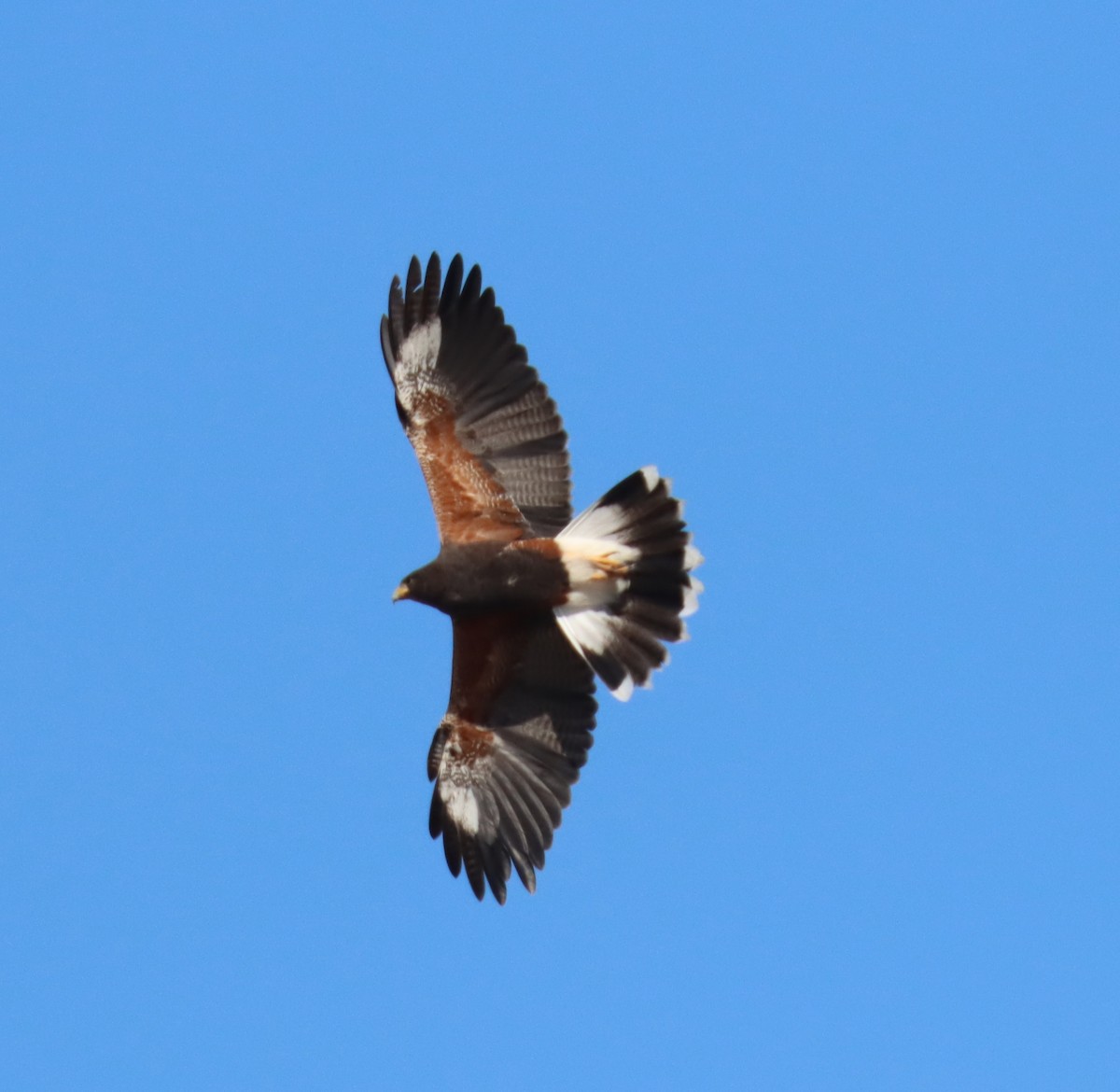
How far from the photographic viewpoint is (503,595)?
1031 centimetres

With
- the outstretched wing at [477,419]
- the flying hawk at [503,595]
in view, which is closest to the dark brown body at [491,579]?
the flying hawk at [503,595]

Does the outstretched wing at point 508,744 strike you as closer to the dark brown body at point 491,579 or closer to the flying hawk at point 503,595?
the flying hawk at point 503,595

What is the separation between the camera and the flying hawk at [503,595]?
33.9ft

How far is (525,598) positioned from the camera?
10367mm

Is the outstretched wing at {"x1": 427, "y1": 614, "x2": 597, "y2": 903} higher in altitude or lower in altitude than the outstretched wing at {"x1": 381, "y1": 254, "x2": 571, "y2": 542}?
lower

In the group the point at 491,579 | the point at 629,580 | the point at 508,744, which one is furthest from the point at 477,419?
the point at 508,744

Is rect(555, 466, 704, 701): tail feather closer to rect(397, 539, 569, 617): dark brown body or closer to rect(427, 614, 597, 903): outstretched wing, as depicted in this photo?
rect(397, 539, 569, 617): dark brown body

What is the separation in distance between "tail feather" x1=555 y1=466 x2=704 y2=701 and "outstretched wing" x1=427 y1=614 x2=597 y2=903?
201 millimetres

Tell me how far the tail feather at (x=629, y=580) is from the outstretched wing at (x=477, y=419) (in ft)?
1.33

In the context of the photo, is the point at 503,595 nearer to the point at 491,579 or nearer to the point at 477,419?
the point at 491,579

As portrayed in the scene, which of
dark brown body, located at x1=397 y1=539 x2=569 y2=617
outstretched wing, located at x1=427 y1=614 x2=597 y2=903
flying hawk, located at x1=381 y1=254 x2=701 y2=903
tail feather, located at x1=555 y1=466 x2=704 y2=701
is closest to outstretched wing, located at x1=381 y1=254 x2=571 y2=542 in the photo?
flying hawk, located at x1=381 y1=254 x2=701 y2=903

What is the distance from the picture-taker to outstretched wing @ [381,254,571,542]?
10.6 m

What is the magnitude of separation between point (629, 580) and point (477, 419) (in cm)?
132

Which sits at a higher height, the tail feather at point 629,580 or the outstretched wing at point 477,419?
the outstretched wing at point 477,419
